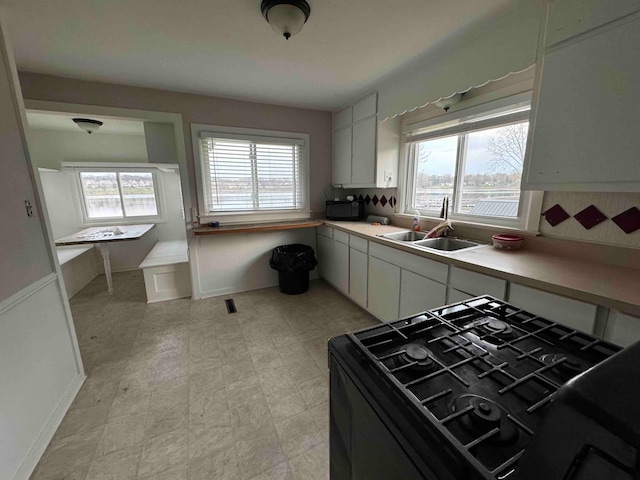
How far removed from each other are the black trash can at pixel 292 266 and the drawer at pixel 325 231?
31 cm

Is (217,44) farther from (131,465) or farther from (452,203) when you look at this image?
(131,465)

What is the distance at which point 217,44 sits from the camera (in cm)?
186

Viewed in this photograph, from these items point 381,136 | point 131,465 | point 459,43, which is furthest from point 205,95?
point 131,465

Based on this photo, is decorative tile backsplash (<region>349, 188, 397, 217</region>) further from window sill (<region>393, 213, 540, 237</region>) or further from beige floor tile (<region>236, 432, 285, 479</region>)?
beige floor tile (<region>236, 432, 285, 479</region>)

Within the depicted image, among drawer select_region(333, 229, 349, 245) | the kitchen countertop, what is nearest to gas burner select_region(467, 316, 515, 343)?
the kitchen countertop

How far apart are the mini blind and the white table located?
1.28 m

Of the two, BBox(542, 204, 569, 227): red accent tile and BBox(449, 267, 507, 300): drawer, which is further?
BBox(542, 204, 569, 227): red accent tile

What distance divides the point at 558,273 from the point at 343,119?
9.06 feet

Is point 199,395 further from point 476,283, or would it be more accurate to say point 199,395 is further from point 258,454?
point 476,283

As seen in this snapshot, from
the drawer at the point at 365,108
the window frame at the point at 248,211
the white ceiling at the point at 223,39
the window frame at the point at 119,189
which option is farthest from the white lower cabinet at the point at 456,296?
the window frame at the point at 119,189

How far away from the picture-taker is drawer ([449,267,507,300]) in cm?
146

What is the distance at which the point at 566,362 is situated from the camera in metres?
0.63

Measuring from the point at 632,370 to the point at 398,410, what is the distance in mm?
344

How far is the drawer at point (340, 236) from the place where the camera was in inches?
117
